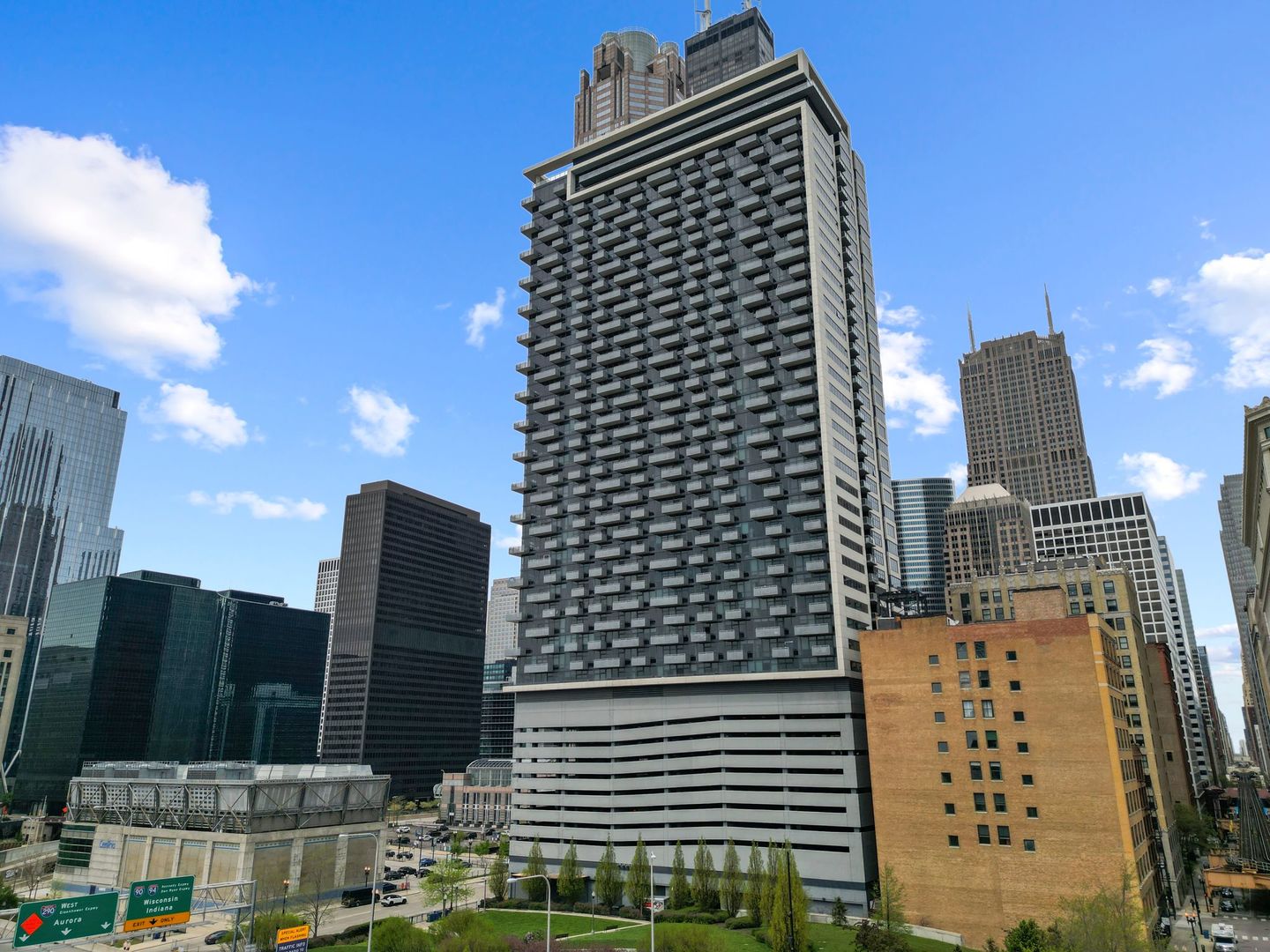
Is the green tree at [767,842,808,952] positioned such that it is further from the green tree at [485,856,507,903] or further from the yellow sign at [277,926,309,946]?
the green tree at [485,856,507,903]

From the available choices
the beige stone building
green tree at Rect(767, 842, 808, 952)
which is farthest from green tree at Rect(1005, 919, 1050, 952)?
green tree at Rect(767, 842, 808, 952)

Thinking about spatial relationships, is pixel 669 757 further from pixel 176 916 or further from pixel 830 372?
pixel 176 916

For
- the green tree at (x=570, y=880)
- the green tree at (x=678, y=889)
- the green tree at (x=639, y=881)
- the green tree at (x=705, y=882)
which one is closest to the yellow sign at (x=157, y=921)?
the green tree at (x=639, y=881)

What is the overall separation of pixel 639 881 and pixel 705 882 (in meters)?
8.47

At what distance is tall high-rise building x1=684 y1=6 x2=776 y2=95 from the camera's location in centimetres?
15712

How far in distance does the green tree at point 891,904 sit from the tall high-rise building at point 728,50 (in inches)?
5094

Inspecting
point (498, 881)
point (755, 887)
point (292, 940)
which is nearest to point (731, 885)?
point (755, 887)

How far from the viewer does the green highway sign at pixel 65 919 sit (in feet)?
152

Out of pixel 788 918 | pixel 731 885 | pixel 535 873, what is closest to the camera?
pixel 788 918

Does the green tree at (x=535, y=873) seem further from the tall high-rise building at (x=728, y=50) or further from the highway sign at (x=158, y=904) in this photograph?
the tall high-rise building at (x=728, y=50)

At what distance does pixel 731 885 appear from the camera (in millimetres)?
104500

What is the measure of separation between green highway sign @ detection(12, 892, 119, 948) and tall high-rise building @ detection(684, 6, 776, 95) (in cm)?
14896

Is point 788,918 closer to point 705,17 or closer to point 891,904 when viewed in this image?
point 891,904

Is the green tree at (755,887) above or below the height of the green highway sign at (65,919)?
below
